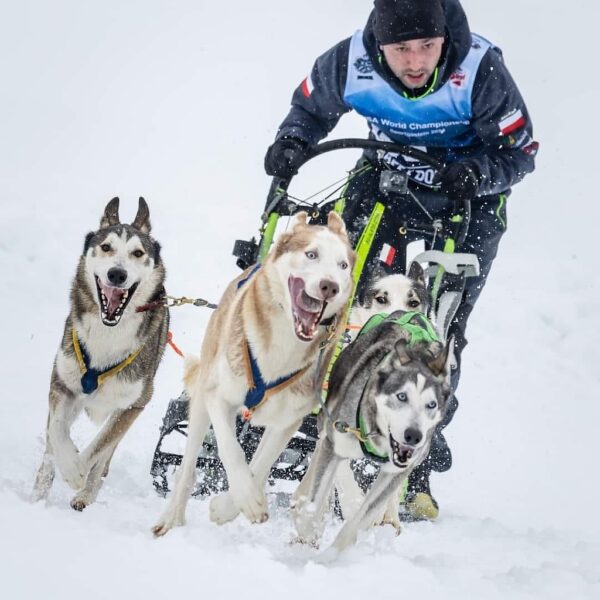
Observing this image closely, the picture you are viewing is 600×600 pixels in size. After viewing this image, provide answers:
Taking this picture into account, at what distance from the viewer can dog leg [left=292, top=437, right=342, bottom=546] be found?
119 inches

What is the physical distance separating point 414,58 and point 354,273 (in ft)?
2.91

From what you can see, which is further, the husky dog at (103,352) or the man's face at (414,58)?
the man's face at (414,58)

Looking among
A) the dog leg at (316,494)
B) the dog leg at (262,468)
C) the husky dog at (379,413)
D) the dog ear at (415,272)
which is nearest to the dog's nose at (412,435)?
the husky dog at (379,413)

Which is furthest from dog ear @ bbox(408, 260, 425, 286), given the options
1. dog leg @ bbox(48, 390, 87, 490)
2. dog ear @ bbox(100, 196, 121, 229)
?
dog leg @ bbox(48, 390, 87, 490)

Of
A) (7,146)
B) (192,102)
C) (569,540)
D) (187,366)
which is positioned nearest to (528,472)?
(569,540)

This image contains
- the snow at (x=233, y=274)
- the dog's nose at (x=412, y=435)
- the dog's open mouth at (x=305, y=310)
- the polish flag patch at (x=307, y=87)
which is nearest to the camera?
the snow at (x=233, y=274)

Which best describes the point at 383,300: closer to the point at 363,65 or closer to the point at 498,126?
the point at 498,126

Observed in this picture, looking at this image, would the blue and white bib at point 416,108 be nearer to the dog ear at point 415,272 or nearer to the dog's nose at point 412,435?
the dog ear at point 415,272

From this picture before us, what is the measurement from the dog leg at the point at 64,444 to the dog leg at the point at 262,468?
537mm

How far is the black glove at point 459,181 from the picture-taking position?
3400mm

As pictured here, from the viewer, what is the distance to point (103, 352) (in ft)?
10.8

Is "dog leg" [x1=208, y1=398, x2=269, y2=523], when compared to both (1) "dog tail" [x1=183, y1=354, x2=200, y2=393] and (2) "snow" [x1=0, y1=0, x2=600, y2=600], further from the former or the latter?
(1) "dog tail" [x1=183, y1=354, x2=200, y2=393]

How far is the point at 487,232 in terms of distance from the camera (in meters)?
3.87

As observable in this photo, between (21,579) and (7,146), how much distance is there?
889 cm
